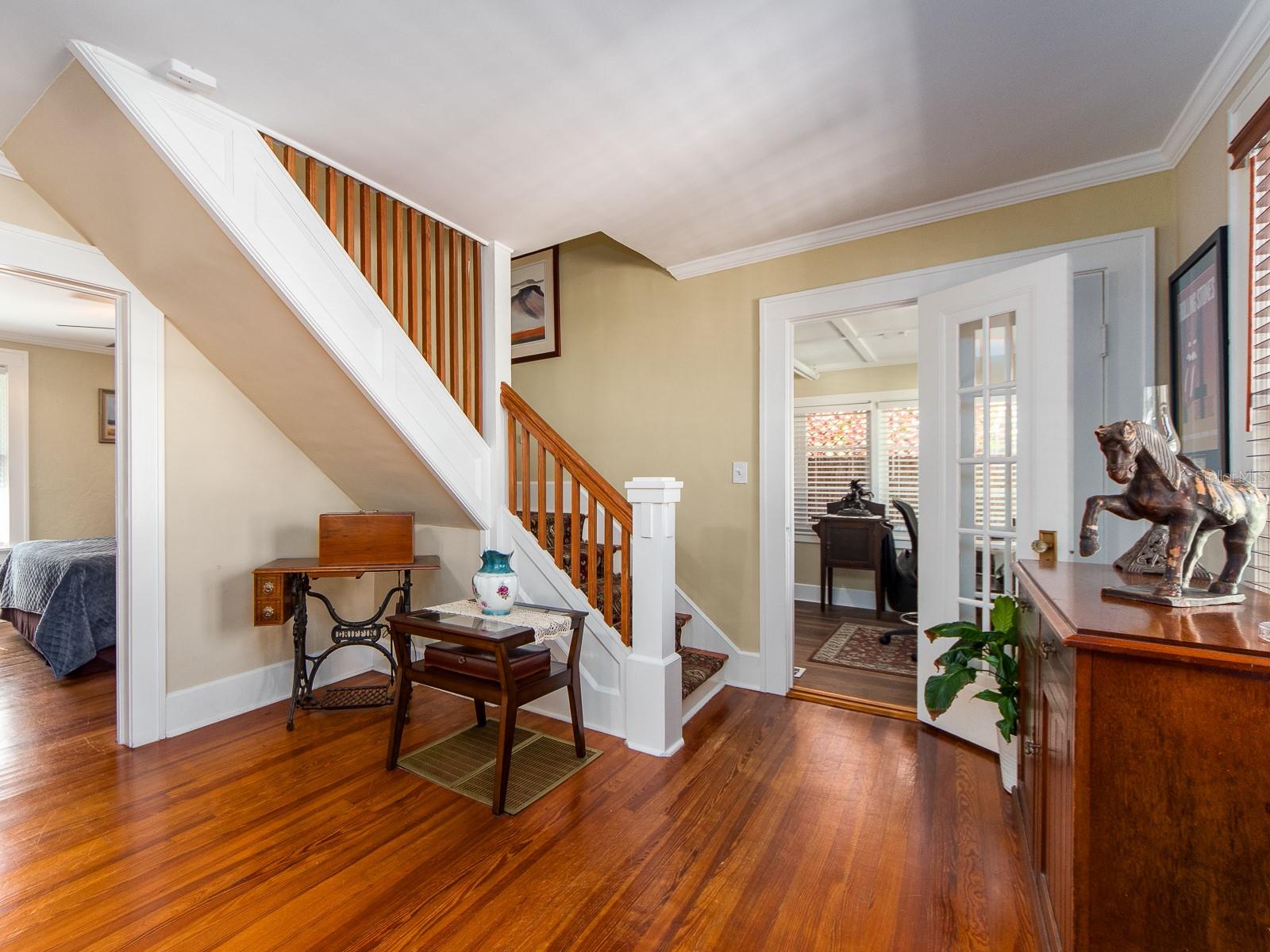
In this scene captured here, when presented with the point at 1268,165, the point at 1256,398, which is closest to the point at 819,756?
the point at 1256,398

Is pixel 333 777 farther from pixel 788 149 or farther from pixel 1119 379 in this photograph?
pixel 1119 379

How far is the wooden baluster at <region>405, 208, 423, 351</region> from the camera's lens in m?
2.70

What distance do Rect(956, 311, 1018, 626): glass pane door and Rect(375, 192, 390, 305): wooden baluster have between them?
2504 millimetres

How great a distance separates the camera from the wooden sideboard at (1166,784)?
0.85 meters

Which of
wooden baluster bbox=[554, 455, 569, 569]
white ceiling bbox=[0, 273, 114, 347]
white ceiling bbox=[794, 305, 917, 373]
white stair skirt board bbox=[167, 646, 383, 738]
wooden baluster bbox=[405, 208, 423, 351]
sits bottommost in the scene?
white stair skirt board bbox=[167, 646, 383, 738]

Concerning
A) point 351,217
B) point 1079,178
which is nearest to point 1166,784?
point 1079,178

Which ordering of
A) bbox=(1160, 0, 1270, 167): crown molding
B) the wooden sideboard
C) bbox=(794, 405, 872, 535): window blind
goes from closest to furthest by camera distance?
the wooden sideboard
bbox=(1160, 0, 1270, 167): crown molding
bbox=(794, 405, 872, 535): window blind

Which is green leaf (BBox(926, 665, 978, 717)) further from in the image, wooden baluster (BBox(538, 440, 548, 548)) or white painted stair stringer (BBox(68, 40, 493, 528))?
white painted stair stringer (BBox(68, 40, 493, 528))

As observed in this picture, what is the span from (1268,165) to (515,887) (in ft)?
8.86

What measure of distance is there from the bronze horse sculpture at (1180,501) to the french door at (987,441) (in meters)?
1.12

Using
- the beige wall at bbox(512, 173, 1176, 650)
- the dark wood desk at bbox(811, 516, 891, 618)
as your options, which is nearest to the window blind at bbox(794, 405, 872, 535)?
the dark wood desk at bbox(811, 516, 891, 618)

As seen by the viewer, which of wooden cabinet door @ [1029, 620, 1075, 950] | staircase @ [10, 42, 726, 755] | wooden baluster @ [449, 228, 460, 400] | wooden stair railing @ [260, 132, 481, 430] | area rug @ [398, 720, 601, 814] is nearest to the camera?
wooden cabinet door @ [1029, 620, 1075, 950]

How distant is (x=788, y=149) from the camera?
2.25 metres

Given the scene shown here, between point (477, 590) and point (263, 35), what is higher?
point (263, 35)
